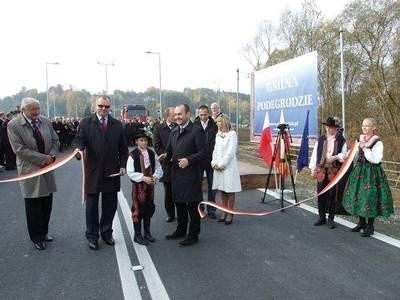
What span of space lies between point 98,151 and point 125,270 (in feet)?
5.20

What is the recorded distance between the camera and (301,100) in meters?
9.89

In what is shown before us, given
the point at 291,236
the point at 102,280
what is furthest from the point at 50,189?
the point at 291,236

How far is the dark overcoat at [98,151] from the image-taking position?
5590 mm

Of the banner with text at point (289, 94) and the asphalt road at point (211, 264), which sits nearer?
the asphalt road at point (211, 264)

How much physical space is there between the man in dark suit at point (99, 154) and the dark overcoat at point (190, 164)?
727mm

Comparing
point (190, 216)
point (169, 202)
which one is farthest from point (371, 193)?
point (169, 202)

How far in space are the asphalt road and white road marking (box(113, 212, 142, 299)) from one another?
10 mm

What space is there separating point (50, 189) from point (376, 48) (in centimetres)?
2435

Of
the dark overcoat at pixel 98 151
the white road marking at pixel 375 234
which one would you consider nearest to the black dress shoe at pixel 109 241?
the dark overcoat at pixel 98 151

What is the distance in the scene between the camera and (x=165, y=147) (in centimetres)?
733

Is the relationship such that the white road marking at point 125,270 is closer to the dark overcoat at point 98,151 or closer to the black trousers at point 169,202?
the dark overcoat at point 98,151

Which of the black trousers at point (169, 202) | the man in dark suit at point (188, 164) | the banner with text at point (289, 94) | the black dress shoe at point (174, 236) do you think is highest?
Result: the banner with text at point (289, 94)

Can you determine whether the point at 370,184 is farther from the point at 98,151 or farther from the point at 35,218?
the point at 35,218

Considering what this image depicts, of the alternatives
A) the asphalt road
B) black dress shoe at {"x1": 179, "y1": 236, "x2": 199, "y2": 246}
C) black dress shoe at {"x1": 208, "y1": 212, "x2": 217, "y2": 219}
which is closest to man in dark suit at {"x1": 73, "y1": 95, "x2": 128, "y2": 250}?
the asphalt road
